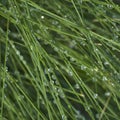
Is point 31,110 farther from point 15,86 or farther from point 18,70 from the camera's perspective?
point 18,70

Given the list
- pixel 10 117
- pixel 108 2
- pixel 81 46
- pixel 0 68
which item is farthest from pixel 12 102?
pixel 108 2

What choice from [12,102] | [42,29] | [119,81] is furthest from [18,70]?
[119,81]

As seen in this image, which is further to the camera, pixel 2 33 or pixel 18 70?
pixel 18 70

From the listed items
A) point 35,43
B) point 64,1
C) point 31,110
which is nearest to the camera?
point 35,43

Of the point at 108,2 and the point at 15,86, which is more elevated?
the point at 108,2

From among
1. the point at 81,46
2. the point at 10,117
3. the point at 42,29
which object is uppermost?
the point at 42,29

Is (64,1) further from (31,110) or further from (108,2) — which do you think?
(31,110)

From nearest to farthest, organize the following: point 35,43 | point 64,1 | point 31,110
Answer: point 35,43 → point 31,110 → point 64,1
